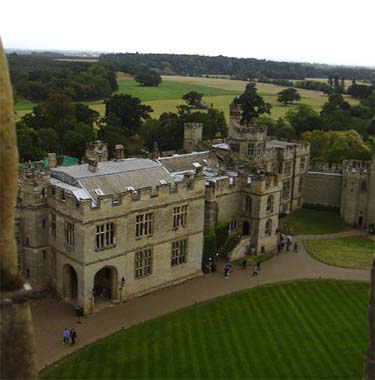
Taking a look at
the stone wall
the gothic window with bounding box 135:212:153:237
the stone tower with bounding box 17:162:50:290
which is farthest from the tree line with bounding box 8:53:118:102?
the gothic window with bounding box 135:212:153:237

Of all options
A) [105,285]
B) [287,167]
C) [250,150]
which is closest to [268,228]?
[250,150]

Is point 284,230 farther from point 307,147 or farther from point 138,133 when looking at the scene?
point 138,133

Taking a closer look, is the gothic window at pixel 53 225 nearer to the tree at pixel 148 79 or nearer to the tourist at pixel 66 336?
the tourist at pixel 66 336

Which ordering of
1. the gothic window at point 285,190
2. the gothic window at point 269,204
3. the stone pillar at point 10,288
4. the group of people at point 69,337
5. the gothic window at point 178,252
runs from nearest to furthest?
the stone pillar at point 10,288
the group of people at point 69,337
the gothic window at point 178,252
the gothic window at point 269,204
the gothic window at point 285,190

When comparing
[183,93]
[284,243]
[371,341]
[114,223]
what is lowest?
[284,243]

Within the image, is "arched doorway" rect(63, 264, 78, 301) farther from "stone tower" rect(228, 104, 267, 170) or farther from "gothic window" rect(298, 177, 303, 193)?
"gothic window" rect(298, 177, 303, 193)

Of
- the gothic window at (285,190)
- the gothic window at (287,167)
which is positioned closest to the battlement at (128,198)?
the gothic window at (287,167)

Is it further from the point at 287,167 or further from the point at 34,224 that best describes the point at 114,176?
the point at 287,167
